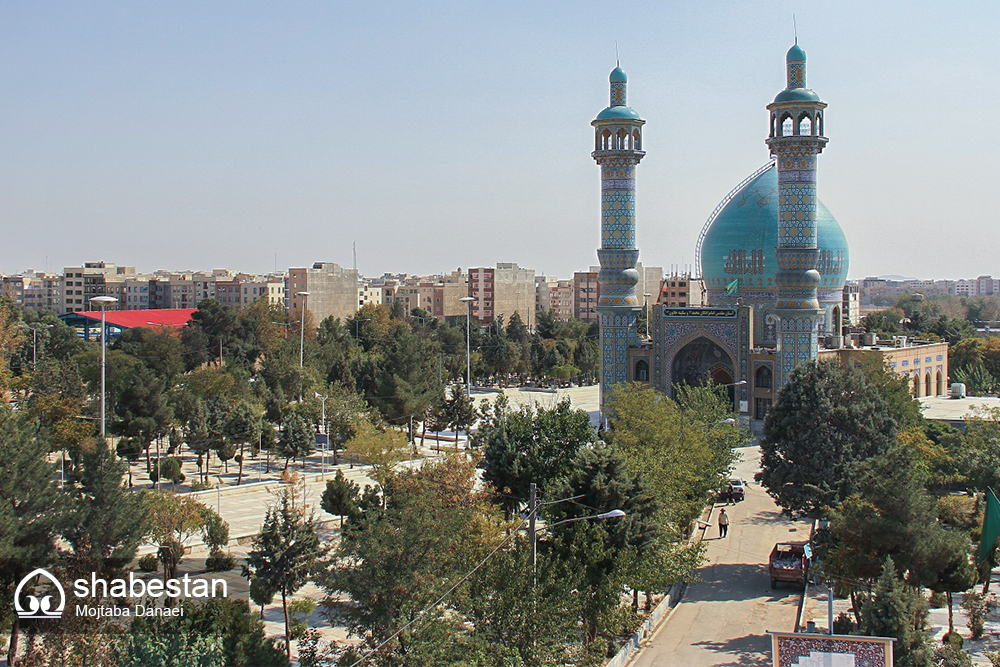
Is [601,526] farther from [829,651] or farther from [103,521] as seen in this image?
[103,521]

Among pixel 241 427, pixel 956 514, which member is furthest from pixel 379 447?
pixel 956 514

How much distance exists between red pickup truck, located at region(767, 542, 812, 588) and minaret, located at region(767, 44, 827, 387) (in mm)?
21078

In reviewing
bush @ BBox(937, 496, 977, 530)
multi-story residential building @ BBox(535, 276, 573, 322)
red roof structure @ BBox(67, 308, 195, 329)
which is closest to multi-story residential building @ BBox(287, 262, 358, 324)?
red roof structure @ BBox(67, 308, 195, 329)

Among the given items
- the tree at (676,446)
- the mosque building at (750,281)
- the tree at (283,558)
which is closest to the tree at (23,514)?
the tree at (283,558)

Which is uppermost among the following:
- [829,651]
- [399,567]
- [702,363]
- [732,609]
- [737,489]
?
[702,363]

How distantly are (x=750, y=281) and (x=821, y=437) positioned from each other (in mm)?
27451

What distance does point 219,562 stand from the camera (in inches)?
899

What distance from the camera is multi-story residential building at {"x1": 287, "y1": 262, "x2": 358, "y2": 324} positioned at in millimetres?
93000

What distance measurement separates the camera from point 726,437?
29625 mm

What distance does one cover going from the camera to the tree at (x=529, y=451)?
23469mm

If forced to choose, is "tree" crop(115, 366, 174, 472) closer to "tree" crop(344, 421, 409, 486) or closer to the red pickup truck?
"tree" crop(344, 421, 409, 486)

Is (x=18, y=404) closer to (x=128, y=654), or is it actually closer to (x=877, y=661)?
(x=128, y=654)

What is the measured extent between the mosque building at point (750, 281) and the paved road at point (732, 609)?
13778 mm

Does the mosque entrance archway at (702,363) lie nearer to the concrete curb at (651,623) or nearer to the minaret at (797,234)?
the minaret at (797,234)
